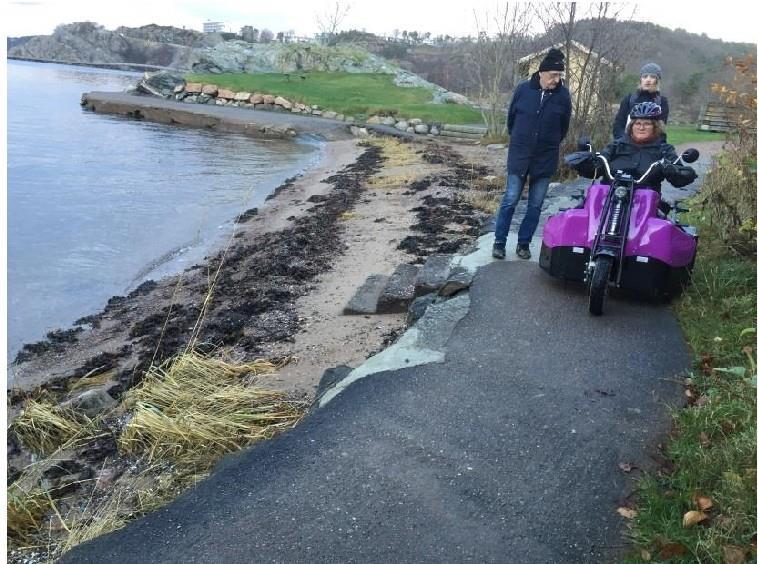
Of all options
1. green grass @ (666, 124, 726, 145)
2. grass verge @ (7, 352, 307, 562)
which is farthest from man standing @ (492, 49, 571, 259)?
green grass @ (666, 124, 726, 145)

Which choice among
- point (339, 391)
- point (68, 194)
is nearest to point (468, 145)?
point (68, 194)

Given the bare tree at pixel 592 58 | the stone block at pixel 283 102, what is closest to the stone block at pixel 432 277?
the bare tree at pixel 592 58

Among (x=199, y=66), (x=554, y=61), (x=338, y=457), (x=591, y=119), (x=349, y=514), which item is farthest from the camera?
(x=199, y=66)

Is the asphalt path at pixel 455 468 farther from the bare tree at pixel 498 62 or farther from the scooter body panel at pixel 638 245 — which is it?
the bare tree at pixel 498 62

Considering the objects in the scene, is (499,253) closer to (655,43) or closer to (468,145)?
(655,43)

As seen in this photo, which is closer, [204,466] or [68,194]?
[204,466]

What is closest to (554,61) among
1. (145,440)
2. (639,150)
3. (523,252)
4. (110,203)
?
(639,150)

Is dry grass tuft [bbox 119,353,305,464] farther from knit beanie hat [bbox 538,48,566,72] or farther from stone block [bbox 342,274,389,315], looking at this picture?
knit beanie hat [bbox 538,48,566,72]

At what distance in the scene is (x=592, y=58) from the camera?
1480 cm

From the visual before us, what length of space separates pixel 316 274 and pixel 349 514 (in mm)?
6482

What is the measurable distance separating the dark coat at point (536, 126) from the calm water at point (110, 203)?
393cm

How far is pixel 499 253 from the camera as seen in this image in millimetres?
7109

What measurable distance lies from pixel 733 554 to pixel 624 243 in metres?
3.23

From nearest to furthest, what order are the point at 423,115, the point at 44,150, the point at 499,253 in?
the point at 499,253 < the point at 44,150 < the point at 423,115
